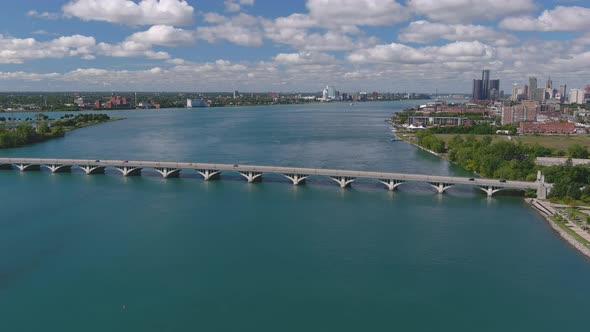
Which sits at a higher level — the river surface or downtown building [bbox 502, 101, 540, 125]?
downtown building [bbox 502, 101, 540, 125]

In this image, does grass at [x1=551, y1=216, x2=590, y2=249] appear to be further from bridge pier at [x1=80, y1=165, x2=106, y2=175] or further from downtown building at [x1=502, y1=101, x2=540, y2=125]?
downtown building at [x1=502, y1=101, x2=540, y2=125]

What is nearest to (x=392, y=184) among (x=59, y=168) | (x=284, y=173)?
(x=284, y=173)

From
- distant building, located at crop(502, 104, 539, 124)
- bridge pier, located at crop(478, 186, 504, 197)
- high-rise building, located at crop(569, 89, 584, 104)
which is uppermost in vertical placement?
high-rise building, located at crop(569, 89, 584, 104)

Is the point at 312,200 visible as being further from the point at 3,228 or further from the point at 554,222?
the point at 3,228

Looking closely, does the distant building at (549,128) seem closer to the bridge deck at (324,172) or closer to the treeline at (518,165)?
the treeline at (518,165)

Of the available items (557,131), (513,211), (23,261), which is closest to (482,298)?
(513,211)

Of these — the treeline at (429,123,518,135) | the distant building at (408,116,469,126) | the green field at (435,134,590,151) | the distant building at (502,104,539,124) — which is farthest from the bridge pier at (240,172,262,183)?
the distant building at (502,104,539,124)

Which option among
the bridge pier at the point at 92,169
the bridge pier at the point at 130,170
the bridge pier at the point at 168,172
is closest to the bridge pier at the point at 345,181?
the bridge pier at the point at 168,172
